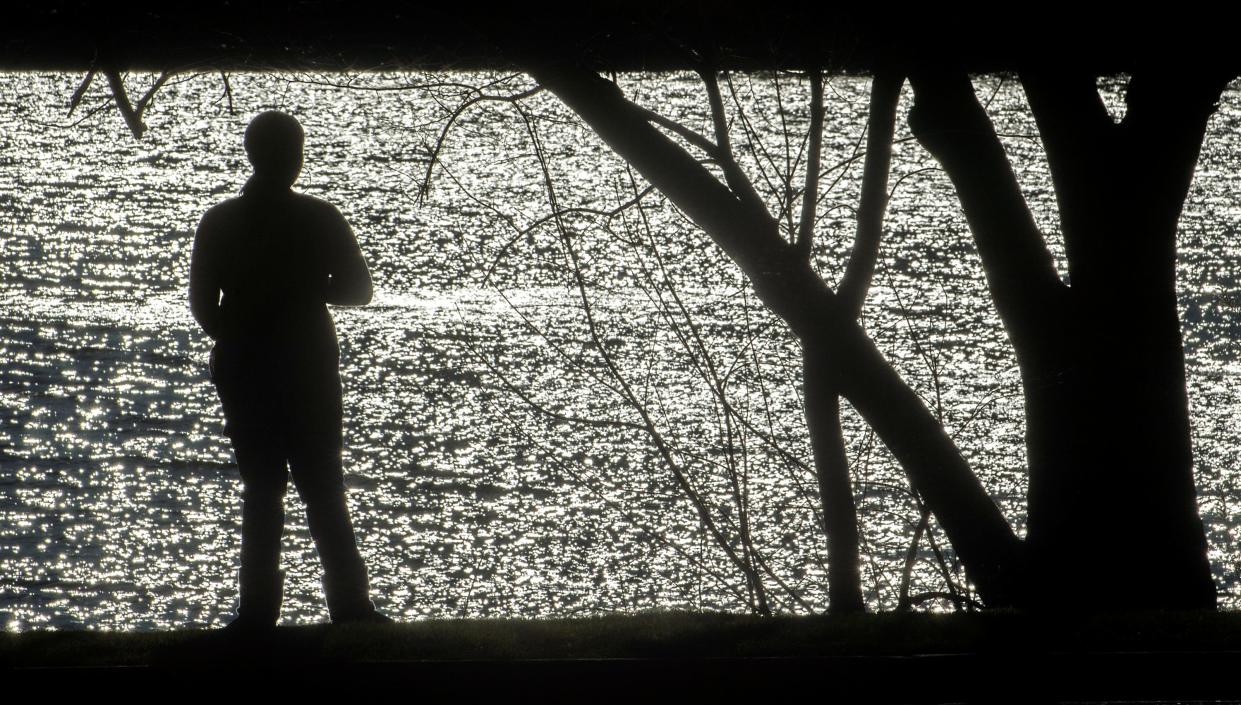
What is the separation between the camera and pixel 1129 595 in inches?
235

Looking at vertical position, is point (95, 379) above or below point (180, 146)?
below

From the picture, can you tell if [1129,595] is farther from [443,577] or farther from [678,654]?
[443,577]

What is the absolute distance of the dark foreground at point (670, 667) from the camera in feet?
A: 12.3

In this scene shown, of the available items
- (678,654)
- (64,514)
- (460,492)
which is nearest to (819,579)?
(460,492)

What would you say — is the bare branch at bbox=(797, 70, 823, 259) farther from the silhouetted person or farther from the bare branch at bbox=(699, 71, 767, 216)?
the silhouetted person

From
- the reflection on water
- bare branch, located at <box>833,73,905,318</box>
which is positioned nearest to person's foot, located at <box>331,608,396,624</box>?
bare branch, located at <box>833,73,905,318</box>

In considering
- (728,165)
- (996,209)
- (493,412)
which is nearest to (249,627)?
(728,165)

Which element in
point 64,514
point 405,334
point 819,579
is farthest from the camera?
point 405,334

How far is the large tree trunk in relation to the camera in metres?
5.85

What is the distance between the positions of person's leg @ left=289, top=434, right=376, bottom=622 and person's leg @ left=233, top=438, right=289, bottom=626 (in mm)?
69

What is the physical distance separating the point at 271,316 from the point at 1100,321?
332 centimetres

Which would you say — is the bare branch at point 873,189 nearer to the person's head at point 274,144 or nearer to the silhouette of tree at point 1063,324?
the silhouette of tree at point 1063,324

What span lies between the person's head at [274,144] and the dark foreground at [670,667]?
143 cm

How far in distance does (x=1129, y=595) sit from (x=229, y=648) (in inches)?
143
